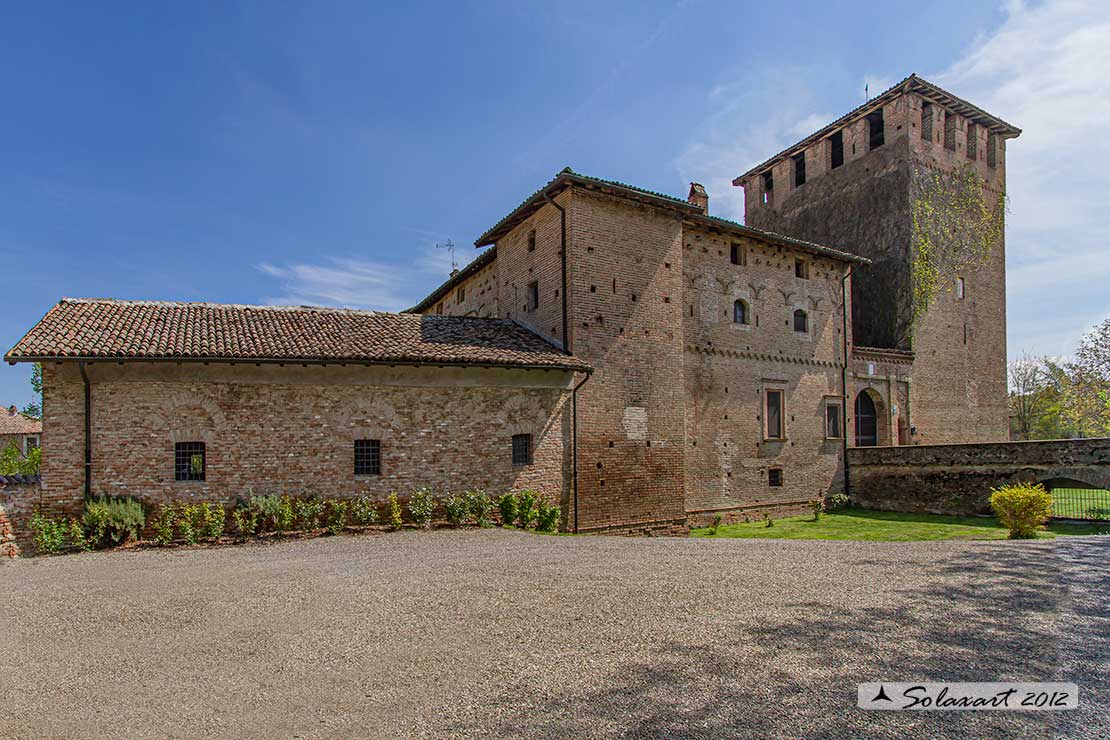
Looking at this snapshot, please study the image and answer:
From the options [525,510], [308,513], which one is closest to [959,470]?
[525,510]

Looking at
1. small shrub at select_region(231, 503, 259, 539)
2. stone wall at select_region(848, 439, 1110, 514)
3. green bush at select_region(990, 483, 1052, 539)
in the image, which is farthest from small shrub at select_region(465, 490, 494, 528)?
stone wall at select_region(848, 439, 1110, 514)

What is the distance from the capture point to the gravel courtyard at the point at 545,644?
4348 millimetres

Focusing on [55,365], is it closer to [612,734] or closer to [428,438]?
[428,438]

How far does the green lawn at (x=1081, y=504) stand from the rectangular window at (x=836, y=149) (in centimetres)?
1496

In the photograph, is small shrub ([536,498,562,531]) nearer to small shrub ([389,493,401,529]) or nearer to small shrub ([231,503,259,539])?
small shrub ([389,493,401,529])

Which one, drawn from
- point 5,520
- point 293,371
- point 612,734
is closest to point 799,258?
point 293,371

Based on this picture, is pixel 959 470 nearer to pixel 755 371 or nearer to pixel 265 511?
pixel 755 371

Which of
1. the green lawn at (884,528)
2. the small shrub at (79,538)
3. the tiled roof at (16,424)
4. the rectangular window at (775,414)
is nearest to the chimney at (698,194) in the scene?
the rectangular window at (775,414)

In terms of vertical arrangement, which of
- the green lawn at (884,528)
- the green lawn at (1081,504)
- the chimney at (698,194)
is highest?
the chimney at (698,194)

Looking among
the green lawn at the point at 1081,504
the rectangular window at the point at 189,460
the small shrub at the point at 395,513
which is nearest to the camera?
the rectangular window at the point at 189,460

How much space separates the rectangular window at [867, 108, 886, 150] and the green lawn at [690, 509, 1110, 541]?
48.7 feet

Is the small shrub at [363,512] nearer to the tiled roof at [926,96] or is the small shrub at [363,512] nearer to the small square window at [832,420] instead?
Result: the small square window at [832,420]

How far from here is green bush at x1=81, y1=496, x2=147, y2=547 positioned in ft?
37.6

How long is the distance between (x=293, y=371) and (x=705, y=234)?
40.9 feet
